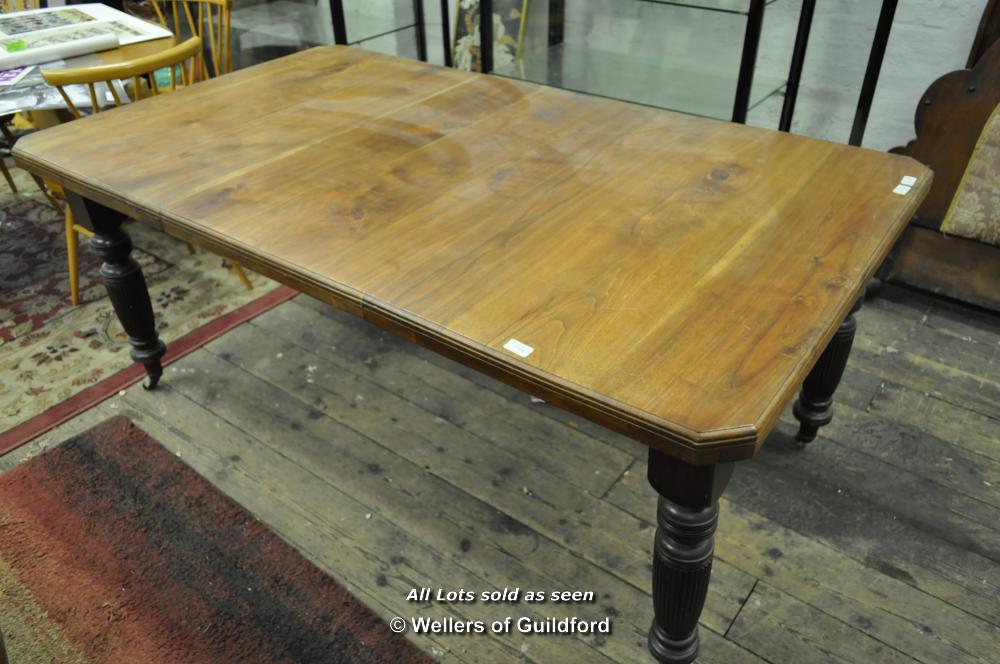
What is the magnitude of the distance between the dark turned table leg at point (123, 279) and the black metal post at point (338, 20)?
80.6 inches

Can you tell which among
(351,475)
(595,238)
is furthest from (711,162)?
(351,475)

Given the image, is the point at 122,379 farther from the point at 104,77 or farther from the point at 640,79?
the point at 640,79

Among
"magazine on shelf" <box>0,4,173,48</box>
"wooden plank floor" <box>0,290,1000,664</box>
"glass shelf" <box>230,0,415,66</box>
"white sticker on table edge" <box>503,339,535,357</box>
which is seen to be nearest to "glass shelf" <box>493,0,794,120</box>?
"wooden plank floor" <box>0,290,1000,664</box>

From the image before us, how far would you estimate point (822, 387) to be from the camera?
1.79 meters

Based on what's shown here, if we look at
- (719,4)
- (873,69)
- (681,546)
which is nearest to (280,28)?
(719,4)

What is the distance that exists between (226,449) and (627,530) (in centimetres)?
102

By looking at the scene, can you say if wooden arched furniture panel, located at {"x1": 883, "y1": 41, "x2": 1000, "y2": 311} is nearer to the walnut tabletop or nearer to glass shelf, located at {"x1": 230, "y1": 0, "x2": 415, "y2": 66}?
the walnut tabletop

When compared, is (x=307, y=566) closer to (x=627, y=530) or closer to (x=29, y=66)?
(x=627, y=530)

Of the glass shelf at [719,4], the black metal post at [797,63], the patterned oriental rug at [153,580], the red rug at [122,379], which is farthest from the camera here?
the glass shelf at [719,4]

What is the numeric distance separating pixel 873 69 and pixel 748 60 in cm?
38

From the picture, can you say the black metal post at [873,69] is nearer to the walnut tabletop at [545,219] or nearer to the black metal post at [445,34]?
the walnut tabletop at [545,219]

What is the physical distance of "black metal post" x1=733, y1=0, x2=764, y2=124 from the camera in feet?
7.98

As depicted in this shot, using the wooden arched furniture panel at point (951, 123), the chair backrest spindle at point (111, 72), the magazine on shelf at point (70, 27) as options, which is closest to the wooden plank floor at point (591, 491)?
the wooden arched furniture panel at point (951, 123)

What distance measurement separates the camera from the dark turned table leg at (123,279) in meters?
1.85
